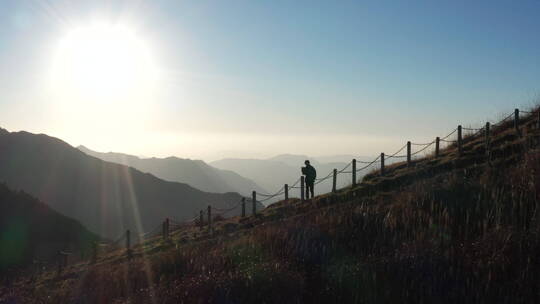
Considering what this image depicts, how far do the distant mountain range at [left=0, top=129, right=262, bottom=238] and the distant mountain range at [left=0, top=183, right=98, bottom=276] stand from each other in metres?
29.4

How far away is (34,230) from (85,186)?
45.3m

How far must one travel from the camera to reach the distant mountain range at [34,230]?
112 ft

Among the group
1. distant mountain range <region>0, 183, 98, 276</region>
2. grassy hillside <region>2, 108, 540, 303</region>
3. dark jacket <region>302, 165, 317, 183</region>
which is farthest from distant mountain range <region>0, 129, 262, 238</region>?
grassy hillside <region>2, 108, 540, 303</region>

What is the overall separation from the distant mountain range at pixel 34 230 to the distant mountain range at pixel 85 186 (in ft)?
96.3

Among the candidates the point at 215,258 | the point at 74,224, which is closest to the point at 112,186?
the point at 74,224

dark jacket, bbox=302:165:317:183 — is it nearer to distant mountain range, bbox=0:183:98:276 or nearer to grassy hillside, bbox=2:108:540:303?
grassy hillside, bbox=2:108:540:303

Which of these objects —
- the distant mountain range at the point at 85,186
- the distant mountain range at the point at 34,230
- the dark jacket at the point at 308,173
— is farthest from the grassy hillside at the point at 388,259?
the distant mountain range at the point at 85,186

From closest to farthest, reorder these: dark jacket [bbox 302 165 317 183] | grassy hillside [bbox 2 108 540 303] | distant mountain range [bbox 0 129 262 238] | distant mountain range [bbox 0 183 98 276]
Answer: grassy hillside [bbox 2 108 540 303] < dark jacket [bbox 302 165 317 183] < distant mountain range [bbox 0 183 98 276] < distant mountain range [bbox 0 129 262 238]

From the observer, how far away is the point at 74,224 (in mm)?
46469

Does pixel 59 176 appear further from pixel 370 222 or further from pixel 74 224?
pixel 370 222

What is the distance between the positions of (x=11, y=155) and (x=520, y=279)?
94.2 metres

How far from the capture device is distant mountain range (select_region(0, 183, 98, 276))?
1342 inches

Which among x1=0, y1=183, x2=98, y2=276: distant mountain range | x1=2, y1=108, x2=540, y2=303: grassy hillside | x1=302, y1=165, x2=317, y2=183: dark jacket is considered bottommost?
x1=0, y1=183, x2=98, y2=276: distant mountain range

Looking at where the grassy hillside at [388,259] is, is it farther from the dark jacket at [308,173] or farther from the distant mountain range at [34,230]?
the distant mountain range at [34,230]
